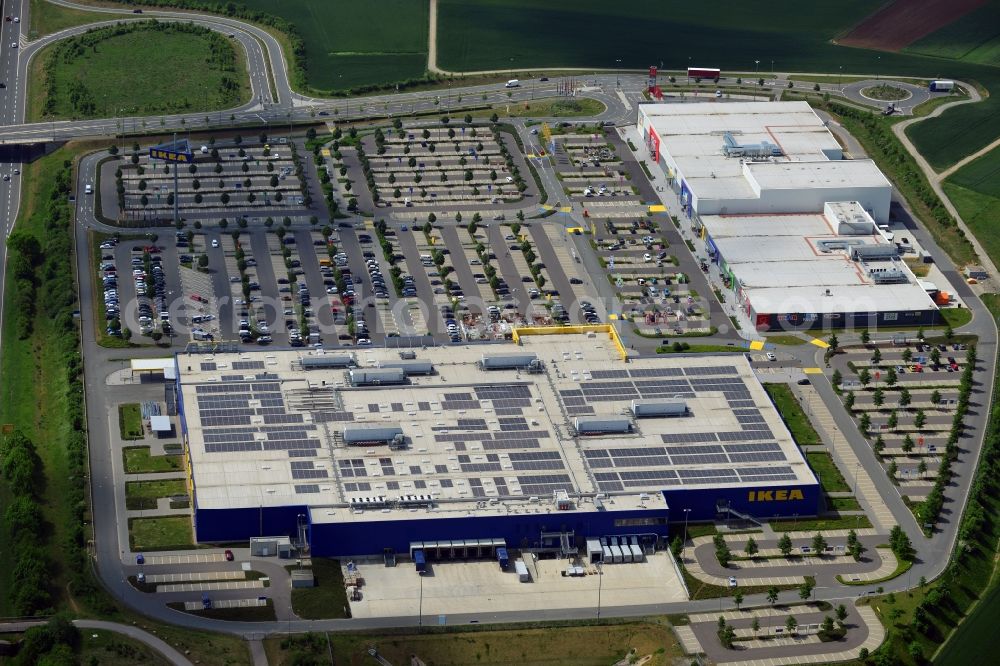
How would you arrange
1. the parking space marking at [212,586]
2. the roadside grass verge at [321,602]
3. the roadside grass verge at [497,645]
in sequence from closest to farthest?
the roadside grass verge at [497,645] → the roadside grass verge at [321,602] → the parking space marking at [212,586]

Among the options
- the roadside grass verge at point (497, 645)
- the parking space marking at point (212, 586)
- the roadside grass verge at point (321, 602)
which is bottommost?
the parking space marking at point (212, 586)

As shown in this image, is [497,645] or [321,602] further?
[321,602]

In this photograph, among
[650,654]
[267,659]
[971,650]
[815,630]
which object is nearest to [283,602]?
[267,659]

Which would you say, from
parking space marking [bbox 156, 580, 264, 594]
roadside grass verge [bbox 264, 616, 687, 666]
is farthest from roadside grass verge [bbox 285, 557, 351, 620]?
parking space marking [bbox 156, 580, 264, 594]

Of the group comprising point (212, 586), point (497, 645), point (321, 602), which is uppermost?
point (497, 645)

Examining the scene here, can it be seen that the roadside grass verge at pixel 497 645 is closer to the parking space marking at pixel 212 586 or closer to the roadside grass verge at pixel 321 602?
the roadside grass verge at pixel 321 602

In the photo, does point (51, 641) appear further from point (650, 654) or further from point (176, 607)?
point (650, 654)

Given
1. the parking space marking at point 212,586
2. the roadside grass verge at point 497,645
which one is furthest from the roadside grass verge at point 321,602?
the parking space marking at point 212,586

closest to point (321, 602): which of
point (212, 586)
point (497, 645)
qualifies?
point (212, 586)

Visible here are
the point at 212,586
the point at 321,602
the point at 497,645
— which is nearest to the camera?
the point at 497,645

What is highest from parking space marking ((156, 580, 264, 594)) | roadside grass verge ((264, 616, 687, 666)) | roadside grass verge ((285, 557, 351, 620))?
roadside grass verge ((264, 616, 687, 666))

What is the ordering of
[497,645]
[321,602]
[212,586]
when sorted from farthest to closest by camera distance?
[212,586]
[321,602]
[497,645]

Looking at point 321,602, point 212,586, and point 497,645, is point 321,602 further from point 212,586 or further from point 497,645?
point 497,645

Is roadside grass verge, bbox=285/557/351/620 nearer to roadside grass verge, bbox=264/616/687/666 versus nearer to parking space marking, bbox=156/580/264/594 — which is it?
roadside grass verge, bbox=264/616/687/666
